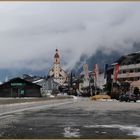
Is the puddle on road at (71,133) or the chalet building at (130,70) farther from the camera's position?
the chalet building at (130,70)

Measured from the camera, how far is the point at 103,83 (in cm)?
14838

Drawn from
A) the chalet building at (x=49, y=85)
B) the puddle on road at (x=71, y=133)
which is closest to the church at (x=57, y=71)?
the chalet building at (x=49, y=85)

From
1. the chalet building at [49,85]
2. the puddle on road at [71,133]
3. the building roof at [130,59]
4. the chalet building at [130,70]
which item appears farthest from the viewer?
the chalet building at [49,85]

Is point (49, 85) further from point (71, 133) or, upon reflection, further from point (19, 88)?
point (71, 133)

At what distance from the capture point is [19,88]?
397 feet

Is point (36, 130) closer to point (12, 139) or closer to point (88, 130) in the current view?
point (88, 130)

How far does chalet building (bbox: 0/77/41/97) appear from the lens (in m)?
120

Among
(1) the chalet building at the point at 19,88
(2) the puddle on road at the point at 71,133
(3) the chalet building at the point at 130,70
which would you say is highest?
(3) the chalet building at the point at 130,70

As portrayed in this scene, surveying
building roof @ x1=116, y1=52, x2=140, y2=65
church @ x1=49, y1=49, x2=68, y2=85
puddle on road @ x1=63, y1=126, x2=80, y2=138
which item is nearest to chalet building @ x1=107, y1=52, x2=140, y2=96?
building roof @ x1=116, y1=52, x2=140, y2=65

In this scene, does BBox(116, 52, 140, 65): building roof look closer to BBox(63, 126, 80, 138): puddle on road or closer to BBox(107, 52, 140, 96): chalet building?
BBox(107, 52, 140, 96): chalet building

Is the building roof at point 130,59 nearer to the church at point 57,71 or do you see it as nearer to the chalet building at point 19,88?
the church at point 57,71

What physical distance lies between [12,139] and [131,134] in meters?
4.56

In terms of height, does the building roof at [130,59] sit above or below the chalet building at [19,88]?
above

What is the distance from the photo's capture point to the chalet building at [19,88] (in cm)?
11990
